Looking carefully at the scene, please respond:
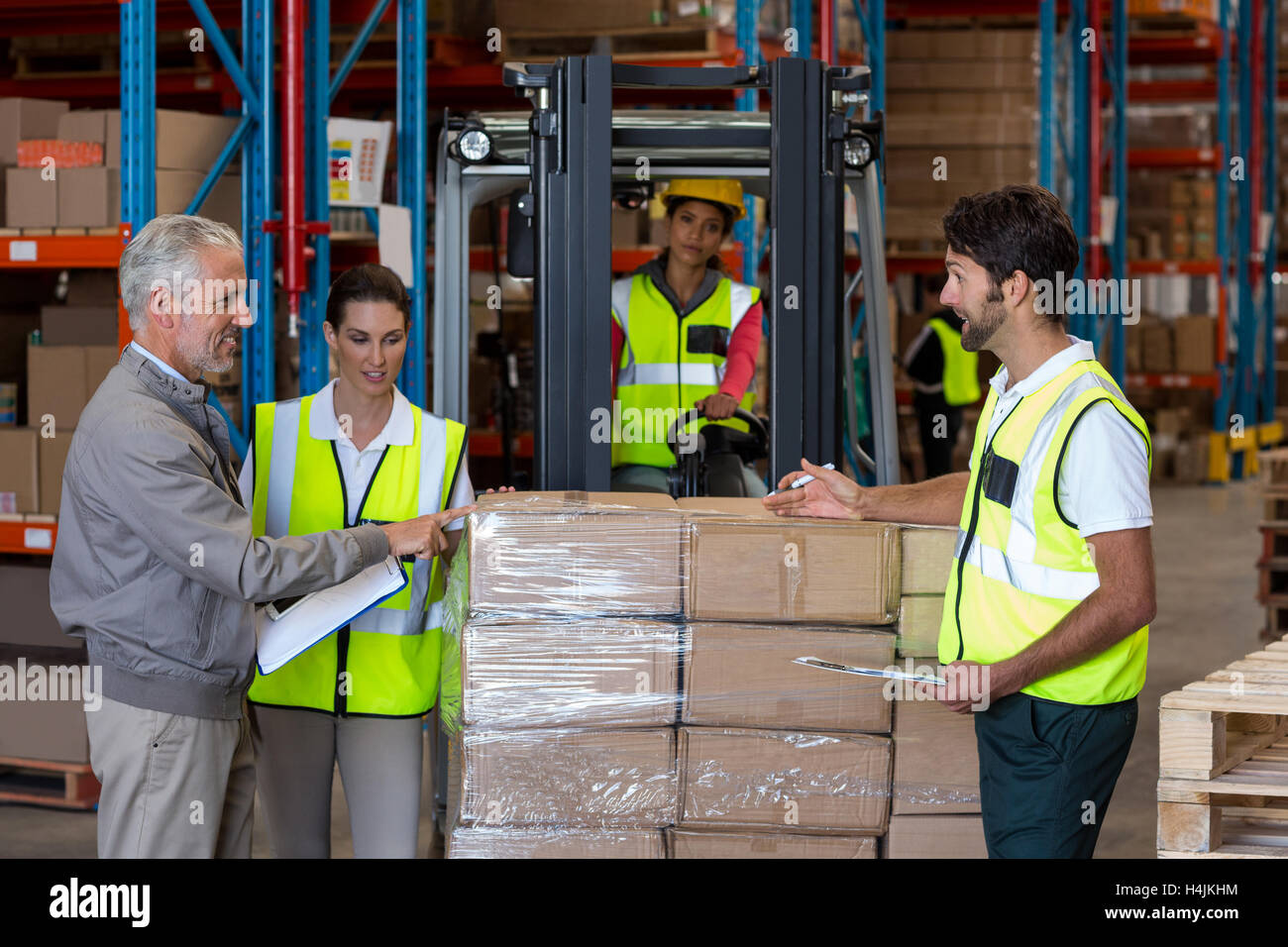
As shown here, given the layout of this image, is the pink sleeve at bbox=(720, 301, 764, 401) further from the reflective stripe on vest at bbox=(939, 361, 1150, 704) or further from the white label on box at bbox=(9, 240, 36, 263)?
the white label on box at bbox=(9, 240, 36, 263)

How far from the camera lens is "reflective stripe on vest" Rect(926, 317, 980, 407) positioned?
41.2 ft

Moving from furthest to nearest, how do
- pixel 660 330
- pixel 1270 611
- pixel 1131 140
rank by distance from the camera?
pixel 1131 140 → pixel 1270 611 → pixel 660 330

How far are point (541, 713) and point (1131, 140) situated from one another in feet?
53.1

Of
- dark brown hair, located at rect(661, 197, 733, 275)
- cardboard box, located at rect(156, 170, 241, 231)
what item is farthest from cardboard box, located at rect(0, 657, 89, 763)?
dark brown hair, located at rect(661, 197, 733, 275)

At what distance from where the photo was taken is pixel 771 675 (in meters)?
2.89

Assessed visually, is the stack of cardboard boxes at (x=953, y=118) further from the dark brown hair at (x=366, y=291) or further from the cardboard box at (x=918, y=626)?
the cardboard box at (x=918, y=626)

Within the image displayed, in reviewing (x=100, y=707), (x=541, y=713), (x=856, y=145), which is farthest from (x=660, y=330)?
(x=100, y=707)

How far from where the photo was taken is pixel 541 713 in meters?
2.88

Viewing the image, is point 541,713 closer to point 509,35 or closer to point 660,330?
point 660,330

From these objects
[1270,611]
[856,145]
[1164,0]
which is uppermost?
[1164,0]

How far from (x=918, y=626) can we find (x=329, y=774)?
52.4 inches

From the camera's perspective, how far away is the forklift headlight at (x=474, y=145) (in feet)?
14.0

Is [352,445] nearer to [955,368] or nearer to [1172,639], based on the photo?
[1172,639]

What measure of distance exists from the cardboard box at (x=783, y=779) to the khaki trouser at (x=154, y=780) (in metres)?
0.91
